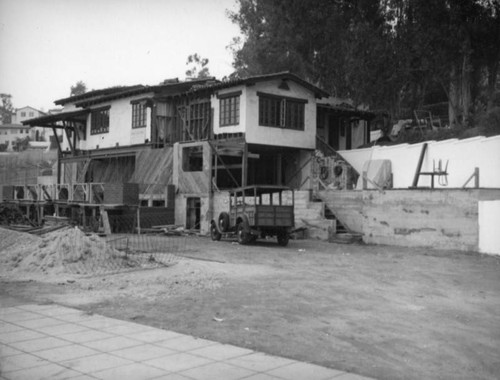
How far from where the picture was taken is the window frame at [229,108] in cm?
2795

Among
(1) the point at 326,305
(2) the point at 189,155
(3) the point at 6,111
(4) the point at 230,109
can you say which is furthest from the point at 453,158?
(3) the point at 6,111

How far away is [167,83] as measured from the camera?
3312 cm

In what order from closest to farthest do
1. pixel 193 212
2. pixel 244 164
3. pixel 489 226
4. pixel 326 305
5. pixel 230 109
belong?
1. pixel 326 305
2. pixel 489 226
3. pixel 244 164
4. pixel 230 109
5. pixel 193 212

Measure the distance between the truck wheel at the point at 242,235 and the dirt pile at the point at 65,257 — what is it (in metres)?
7.19

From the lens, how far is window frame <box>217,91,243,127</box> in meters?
28.0

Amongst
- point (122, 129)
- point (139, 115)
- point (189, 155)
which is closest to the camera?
point (189, 155)

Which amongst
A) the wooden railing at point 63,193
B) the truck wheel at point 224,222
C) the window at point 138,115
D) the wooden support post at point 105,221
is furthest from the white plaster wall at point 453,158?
the wooden railing at point 63,193

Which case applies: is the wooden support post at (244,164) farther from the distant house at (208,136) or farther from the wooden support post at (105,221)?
the wooden support post at (105,221)

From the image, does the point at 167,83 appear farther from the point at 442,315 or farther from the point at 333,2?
the point at 442,315

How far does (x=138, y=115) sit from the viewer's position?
33.1 meters

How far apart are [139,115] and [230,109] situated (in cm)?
734

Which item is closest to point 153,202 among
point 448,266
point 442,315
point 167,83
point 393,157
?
point 167,83

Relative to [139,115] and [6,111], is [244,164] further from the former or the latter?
[6,111]

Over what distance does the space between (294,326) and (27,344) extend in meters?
3.70
